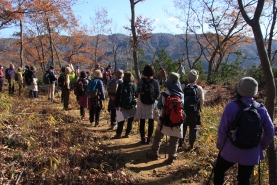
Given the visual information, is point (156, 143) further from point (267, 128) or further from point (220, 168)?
point (267, 128)

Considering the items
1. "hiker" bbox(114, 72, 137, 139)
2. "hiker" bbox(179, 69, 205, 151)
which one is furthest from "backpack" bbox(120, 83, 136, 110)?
"hiker" bbox(179, 69, 205, 151)

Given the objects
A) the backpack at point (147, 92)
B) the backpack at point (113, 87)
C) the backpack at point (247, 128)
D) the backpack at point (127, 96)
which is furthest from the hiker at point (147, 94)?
the backpack at point (247, 128)

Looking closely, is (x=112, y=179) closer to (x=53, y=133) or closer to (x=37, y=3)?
(x=53, y=133)

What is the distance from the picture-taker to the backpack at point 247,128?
8.75 ft

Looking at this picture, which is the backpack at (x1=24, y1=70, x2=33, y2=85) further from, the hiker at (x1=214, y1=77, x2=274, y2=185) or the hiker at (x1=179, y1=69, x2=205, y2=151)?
the hiker at (x1=214, y1=77, x2=274, y2=185)

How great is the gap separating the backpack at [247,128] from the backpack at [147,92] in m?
2.37

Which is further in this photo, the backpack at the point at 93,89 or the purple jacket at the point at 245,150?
the backpack at the point at 93,89

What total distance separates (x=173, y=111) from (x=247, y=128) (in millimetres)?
1579

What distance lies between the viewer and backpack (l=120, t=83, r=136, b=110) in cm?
525

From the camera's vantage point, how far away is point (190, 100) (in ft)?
15.3

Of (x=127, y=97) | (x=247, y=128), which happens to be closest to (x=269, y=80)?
(x=247, y=128)

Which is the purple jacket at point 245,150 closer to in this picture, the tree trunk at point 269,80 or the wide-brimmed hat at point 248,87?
the wide-brimmed hat at point 248,87

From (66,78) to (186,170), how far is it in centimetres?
575

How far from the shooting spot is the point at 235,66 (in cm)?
2295
